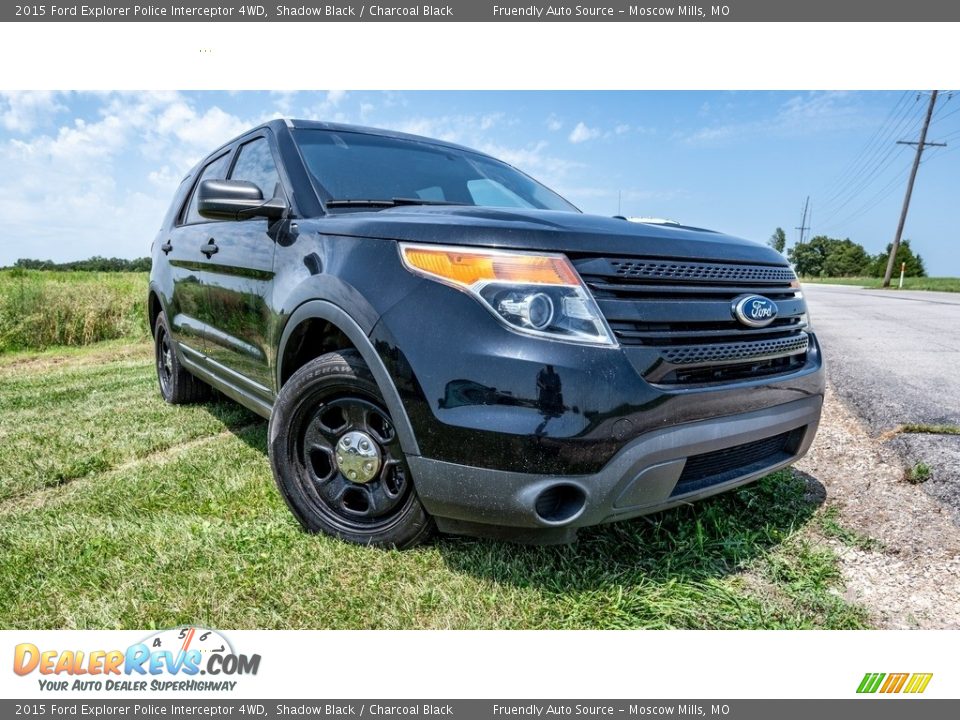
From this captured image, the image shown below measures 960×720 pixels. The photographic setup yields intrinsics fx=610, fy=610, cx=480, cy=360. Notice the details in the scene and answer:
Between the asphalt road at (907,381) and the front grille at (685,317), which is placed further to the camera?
the asphalt road at (907,381)

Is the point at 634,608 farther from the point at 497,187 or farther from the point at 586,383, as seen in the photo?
the point at 497,187

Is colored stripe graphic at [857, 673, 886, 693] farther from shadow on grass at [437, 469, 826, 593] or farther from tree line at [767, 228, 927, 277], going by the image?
tree line at [767, 228, 927, 277]

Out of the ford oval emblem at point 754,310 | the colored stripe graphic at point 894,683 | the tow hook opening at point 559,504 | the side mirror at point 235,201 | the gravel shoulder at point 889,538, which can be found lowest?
the colored stripe graphic at point 894,683

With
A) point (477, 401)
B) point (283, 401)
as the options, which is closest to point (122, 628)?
point (283, 401)

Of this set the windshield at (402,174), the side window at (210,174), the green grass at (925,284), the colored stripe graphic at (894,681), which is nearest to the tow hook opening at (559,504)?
the colored stripe graphic at (894,681)

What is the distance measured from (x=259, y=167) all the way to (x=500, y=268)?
206 centimetres

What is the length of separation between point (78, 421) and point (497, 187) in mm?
3761

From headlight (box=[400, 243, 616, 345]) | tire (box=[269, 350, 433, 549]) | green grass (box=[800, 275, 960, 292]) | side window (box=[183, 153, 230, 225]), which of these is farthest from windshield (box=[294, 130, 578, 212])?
green grass (box=[800, 275, 960, 292])

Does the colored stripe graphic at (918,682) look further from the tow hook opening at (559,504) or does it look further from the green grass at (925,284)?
the green grass at (925,284)

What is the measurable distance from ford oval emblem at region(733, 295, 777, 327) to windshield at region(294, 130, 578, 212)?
1322 millimetres

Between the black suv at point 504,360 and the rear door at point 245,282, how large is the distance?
1.5 inches

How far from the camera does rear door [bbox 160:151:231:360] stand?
3844mm

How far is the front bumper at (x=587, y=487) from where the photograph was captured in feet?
5.96

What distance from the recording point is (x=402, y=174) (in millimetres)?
3051
